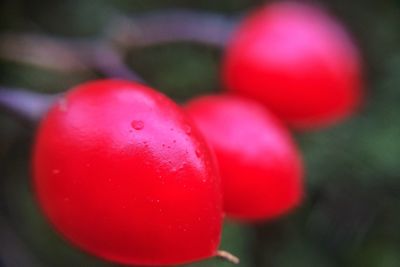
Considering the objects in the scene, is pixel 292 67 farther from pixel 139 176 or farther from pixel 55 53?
pixel 139 176

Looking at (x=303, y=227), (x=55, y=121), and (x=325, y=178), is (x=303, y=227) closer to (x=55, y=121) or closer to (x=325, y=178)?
(x=325, y=178)

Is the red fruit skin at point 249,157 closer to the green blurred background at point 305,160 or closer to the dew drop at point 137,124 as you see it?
the dew drop at point 137,124

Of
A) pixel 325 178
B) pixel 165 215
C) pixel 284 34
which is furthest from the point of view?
pixel 325 178

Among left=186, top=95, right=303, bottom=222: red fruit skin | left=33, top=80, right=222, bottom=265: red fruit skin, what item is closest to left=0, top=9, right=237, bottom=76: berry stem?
left=186, top=95, right=303, bottom=222: red fruit skin

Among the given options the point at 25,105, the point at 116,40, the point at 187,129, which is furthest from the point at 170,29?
the point at 187,129

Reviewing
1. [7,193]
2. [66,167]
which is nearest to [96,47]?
[7,193]

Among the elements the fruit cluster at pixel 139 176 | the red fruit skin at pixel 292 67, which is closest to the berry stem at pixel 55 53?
the red fruit skin at pixel 292 67
